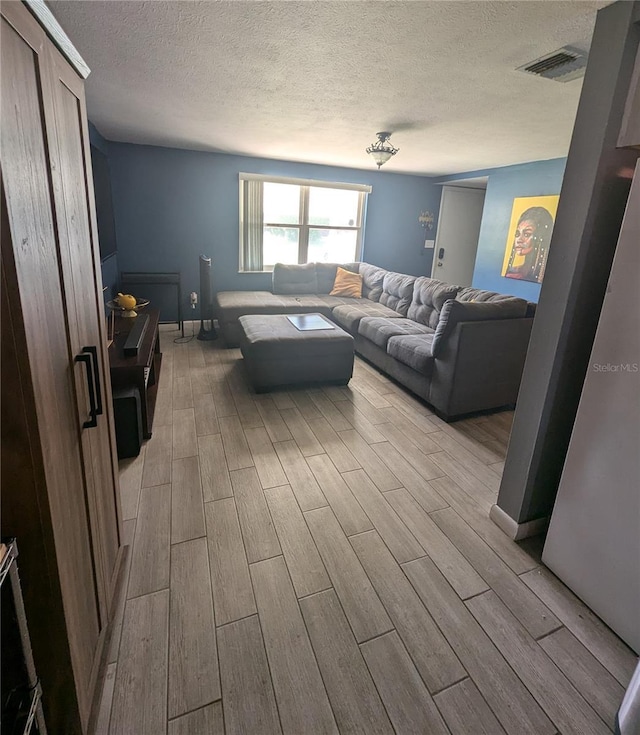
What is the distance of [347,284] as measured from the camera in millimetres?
5570

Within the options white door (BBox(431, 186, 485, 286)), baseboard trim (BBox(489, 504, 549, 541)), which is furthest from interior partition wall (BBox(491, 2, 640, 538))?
white door (BBox(431, 186, 485, 286))

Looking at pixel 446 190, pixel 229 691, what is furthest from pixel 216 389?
pixel 446 190

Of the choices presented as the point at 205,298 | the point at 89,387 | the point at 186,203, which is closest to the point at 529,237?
the point at 205,298

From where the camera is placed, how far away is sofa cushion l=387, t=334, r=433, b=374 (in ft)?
10.3

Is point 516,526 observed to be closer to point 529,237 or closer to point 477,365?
point 477,365

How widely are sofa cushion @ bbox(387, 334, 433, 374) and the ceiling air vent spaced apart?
185cm

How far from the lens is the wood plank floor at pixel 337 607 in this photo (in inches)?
46.6

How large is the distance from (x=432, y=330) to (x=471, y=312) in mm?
1124

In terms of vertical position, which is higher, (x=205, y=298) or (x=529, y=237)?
(x=529, y=237)

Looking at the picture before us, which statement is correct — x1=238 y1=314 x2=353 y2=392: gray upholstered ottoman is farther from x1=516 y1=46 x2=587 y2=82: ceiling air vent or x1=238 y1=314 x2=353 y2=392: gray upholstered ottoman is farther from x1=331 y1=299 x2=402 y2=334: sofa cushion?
x1=516 y1=46 x2=587 y2=82: ceiling air vent

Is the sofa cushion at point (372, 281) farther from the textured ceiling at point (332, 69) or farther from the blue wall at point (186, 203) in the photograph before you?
the textured ceiling at point (332, 69)

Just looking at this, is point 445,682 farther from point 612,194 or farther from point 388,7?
point 388,7

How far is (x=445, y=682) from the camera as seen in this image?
49.7 inches

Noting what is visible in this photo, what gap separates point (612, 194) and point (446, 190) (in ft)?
18.5
